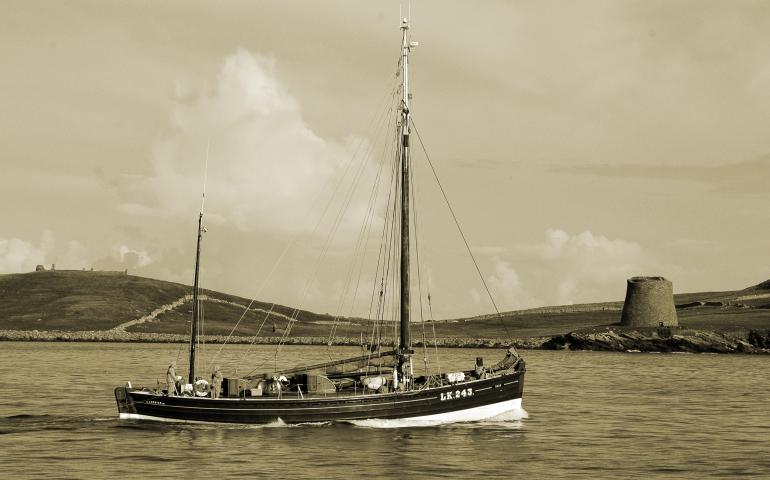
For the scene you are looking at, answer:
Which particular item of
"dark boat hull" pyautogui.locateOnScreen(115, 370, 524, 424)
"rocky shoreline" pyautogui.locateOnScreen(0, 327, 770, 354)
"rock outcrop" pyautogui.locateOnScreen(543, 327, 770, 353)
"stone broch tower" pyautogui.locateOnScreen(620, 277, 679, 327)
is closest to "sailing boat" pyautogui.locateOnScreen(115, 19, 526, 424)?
"dark boat hull" pyautogui.locateOnScreen(115, 370, 524, 424)

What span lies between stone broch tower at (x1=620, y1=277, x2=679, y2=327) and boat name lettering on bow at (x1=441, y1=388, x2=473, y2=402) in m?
121

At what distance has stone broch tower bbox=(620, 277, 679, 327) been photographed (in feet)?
546

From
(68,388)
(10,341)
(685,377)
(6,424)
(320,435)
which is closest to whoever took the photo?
(320,435)

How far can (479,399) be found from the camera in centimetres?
5131

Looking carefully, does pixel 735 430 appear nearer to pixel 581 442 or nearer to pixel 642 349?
pixel 581 442

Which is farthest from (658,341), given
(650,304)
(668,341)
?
(650,304)

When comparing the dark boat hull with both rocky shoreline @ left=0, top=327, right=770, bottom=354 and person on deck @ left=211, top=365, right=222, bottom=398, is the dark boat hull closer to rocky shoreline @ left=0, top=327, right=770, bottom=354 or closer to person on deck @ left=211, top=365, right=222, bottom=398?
person on deck @ left=211, top=365, right=222, bottom=398

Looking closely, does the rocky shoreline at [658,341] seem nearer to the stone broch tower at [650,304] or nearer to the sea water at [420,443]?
the stone broch tower at [650,304]

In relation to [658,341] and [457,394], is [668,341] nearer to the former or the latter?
[658,341]

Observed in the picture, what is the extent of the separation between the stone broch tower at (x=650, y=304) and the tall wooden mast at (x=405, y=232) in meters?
121

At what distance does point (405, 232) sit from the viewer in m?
53.0

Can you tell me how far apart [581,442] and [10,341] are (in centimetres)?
16764

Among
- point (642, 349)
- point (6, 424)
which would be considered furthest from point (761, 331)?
point (6, 424)

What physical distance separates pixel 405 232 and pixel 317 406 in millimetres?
10593
